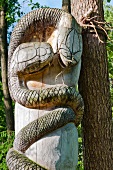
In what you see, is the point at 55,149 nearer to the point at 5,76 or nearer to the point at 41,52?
the point at 41,52

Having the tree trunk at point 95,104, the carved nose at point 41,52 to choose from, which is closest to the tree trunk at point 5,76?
the tree trunk at point 95,104

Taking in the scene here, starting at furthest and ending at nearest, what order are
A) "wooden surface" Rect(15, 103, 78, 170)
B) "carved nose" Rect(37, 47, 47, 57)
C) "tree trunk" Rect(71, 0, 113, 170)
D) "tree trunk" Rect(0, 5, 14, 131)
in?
"tree trunk" Rect(0, 5, 14, 131) < "tree trunk" Rect(71, 0, 113, 170) < "carved nose" Rect(37, 47, 47, 57) < "wooden surface" Rect(15, 103, 78, 170)

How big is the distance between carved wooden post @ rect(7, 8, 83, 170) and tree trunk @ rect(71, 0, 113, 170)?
420 millimetres

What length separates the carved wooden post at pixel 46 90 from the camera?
2545 millimetres

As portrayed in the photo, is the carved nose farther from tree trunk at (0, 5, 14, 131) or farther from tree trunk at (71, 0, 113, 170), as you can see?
tree trunk at (0, 5, 14, 131)

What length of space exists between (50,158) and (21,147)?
0.24m

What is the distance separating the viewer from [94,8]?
340cm

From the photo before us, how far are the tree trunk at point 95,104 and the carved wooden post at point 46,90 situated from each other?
42 cm

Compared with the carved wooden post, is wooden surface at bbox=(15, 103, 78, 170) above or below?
below

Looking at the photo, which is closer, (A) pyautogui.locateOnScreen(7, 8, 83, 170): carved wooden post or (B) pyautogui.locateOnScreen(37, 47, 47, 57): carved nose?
(A) pyautogui.locateOnScreen(7, 8, 83, 170): carved wooden post

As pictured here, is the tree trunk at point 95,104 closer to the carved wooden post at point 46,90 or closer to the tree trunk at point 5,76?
the carved wooden post at point 46,90

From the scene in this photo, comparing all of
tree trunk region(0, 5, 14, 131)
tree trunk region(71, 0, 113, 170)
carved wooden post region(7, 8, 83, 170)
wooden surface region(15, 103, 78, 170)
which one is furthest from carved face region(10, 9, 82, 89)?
tree trunk region(0, 5, 14, 131)

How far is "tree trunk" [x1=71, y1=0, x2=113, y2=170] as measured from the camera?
10.3 feet

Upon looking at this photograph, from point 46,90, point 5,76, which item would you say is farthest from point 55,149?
point 5,76
